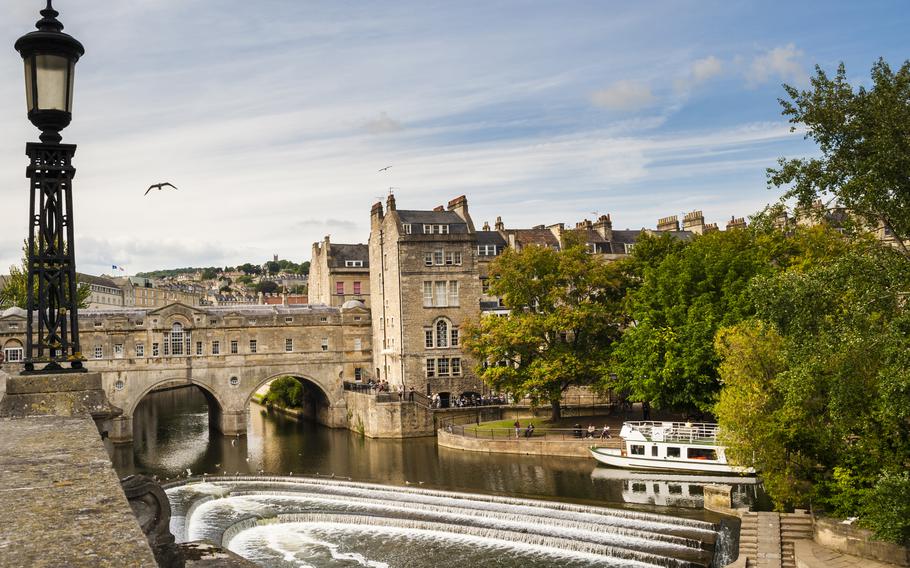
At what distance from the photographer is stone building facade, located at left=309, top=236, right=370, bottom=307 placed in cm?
8531

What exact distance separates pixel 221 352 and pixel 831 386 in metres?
49.0

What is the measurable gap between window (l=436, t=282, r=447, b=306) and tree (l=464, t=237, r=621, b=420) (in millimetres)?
6453

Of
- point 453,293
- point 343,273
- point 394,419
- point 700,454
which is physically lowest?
point 700,454

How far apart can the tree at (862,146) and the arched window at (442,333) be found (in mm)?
43112

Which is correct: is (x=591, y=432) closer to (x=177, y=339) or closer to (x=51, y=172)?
(x=177, y=339)

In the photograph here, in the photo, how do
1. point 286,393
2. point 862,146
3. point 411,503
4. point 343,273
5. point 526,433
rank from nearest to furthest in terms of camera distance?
point 862,146
point 411,503
point 526,433
point 286,393
point 343,273

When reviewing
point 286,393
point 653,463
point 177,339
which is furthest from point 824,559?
point 286,393

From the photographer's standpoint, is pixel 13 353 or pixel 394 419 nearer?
pixel 394 419

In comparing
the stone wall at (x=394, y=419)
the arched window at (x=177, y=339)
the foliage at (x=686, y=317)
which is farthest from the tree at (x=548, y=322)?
the arched window at (x=177, y=339)

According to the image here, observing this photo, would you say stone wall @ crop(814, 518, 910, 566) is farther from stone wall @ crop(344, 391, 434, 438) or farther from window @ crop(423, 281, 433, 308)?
window @ crop(423, 281, 433, 308)

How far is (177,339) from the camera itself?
6425 centimetres

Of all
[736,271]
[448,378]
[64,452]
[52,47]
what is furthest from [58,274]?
[448,378]

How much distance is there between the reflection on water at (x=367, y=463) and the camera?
41219mm

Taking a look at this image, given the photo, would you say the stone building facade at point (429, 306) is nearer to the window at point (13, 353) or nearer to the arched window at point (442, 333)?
the arched window at point (442, 333)
